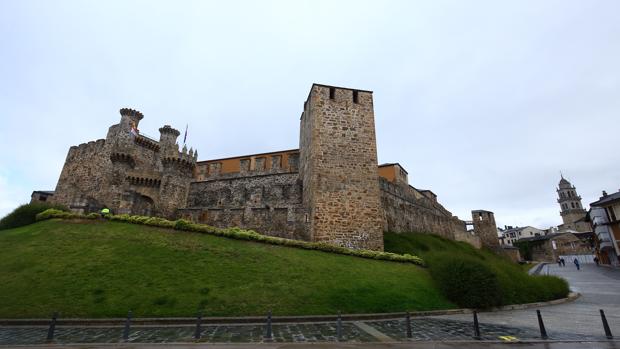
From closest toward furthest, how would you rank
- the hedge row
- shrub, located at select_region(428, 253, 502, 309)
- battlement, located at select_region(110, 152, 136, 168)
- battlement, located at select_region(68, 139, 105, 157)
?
1. shrub, located at select_region(428, 253, 502, 309)
2. the hedge row
3. battlement, located at select_region(110, 152, 136, 168)
4. battlement, located at select_region(68, 139, 105, 157)

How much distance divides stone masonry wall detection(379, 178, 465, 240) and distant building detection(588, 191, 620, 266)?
54.0 ft

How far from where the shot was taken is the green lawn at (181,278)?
11.5 meters

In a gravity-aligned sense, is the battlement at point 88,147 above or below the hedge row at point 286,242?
above

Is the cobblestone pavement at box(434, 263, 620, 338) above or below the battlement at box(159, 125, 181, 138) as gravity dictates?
below

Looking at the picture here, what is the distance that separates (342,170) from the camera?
74.5 feet

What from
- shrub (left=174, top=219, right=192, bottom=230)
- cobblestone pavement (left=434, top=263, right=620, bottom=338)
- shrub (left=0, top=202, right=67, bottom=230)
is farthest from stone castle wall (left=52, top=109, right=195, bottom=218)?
cobblestone pavement (left=434, top=263, right=620, bottom=338)

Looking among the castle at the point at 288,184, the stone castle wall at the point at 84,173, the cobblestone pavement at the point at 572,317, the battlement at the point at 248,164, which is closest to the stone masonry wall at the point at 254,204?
the castle at the point at 288,184

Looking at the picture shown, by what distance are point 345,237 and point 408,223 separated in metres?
15.7

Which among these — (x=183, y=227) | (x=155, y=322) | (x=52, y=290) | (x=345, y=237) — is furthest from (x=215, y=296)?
(x=345, y=237)

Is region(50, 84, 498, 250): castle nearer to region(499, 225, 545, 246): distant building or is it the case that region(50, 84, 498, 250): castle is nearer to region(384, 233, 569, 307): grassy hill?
region(384, 233, 569, 307): grassy hill

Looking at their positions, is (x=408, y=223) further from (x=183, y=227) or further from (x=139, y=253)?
(x=139, y=253)

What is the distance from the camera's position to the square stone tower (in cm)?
2122

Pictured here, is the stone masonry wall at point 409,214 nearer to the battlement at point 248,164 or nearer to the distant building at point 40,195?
the battlement at point 248,164

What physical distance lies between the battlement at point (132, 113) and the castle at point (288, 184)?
0.13m
